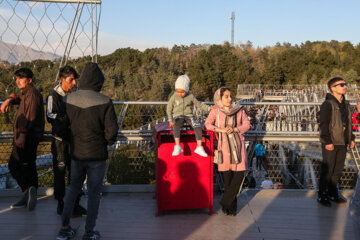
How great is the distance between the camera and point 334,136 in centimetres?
374

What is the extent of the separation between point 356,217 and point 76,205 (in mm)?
2717

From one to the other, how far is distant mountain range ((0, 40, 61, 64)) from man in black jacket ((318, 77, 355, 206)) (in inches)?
144

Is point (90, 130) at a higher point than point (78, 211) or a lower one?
higher

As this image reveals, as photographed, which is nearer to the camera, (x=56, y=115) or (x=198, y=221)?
(x=56, y=115)

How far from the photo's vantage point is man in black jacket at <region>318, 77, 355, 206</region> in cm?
371

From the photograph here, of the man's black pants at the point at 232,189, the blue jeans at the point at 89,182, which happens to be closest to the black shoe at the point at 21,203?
the blue jeans at the point at 89,182

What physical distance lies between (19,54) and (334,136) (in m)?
4.29

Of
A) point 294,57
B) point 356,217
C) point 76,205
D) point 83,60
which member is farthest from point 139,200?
point 294,57

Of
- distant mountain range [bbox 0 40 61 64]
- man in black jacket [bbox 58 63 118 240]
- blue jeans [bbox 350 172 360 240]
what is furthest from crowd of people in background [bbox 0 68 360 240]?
blue jeans [bbox 350 172 360 240]

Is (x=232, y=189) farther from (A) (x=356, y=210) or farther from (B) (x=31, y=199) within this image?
(B) (x=31, y=199)

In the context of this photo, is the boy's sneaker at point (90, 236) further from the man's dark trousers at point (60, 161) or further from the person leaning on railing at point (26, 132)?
the person leaning on railing at point (26, 132)

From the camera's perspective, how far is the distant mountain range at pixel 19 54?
4254 mm

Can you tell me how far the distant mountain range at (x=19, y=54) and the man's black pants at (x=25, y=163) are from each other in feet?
4.56

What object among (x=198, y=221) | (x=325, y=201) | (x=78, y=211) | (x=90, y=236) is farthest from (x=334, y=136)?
(x=78, y=211)
